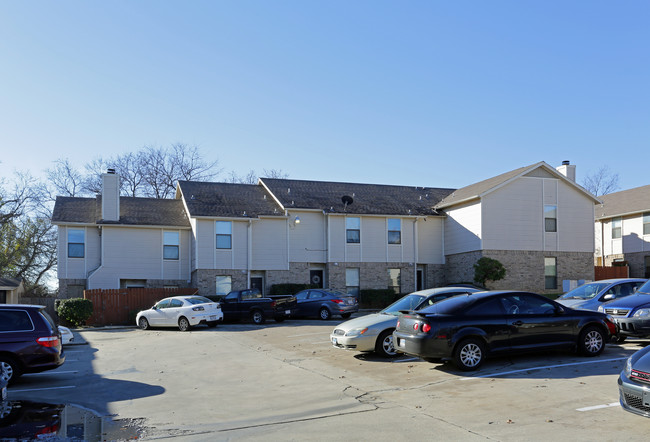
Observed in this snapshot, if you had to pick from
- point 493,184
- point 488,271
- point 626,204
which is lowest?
point 488,271

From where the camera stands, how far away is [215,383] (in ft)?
40.0

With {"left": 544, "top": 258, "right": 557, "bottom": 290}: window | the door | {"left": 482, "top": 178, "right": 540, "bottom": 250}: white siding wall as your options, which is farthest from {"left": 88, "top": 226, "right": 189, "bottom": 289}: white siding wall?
{"left": 544, "top": 258, "right": 557, "bottom": 290}: window

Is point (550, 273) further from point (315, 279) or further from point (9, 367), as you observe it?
point (9, 367)

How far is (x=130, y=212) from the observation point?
112 ft

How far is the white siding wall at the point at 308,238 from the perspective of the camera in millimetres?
33969

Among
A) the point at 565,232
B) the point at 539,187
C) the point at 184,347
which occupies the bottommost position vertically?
the point at 184,347

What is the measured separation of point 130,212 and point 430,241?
17.4 metres

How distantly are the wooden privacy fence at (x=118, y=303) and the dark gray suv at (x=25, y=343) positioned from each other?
16.4m

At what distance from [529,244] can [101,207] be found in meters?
23.8

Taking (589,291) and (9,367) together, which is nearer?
(9,367)

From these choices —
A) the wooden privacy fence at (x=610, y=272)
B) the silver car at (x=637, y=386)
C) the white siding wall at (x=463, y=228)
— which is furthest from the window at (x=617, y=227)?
the silver car at (x=637, y=386)

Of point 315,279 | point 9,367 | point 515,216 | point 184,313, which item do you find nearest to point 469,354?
point 9,367

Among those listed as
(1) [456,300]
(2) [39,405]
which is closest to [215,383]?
(2) [39,405]

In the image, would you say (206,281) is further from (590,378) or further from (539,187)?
(590,378)
